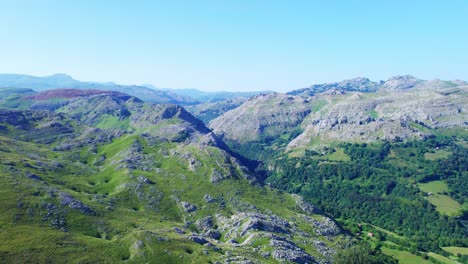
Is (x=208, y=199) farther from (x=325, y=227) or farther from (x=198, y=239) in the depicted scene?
(x=325, y=227)

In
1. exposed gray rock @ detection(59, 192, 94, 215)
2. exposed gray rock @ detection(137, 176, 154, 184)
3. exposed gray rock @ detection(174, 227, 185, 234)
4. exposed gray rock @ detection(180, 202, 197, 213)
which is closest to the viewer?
exposed gray rock @ detection(59, 192, 94, 215)

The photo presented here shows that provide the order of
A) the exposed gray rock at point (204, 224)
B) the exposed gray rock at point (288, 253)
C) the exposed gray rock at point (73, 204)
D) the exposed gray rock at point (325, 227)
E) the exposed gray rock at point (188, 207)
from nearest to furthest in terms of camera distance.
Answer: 1. the exposed gray rock at point (288, 253)
2. the exposed gray rock at point (73, 204)
3. the exposed gray rock at point (204, 224)
4. the exposed gray rock at point (188, 207)
5. the exposed gray rock at point (325, 227)

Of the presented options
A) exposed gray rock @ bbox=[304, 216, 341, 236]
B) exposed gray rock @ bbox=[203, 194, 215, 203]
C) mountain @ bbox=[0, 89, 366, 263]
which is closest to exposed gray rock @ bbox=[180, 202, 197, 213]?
mountain @ bbox=[0, 89, 366, 263]

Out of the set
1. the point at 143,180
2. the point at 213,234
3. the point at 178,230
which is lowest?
the point at 213,234

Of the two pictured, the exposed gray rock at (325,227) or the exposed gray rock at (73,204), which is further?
the exposed gray rock at (325,227)

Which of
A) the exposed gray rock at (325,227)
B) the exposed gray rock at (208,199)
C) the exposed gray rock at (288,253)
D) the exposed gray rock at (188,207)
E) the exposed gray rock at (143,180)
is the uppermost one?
the exposed gray rock at (143,180)

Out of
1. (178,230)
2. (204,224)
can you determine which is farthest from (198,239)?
(204,224)

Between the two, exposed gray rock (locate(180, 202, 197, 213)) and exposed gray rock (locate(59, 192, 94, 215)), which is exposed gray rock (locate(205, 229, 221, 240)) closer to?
exposed gray rock (locate(180, 202, 197, 213))

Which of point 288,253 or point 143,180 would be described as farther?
point 143,180

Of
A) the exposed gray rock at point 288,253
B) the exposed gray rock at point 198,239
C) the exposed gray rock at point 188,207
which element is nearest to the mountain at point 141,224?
the exposed gray rock at point 198,239

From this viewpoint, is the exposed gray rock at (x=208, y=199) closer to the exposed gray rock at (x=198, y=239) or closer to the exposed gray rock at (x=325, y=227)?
the exposed gray rock at (x=198, y=239)

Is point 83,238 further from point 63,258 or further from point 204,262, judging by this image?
point 204,262
